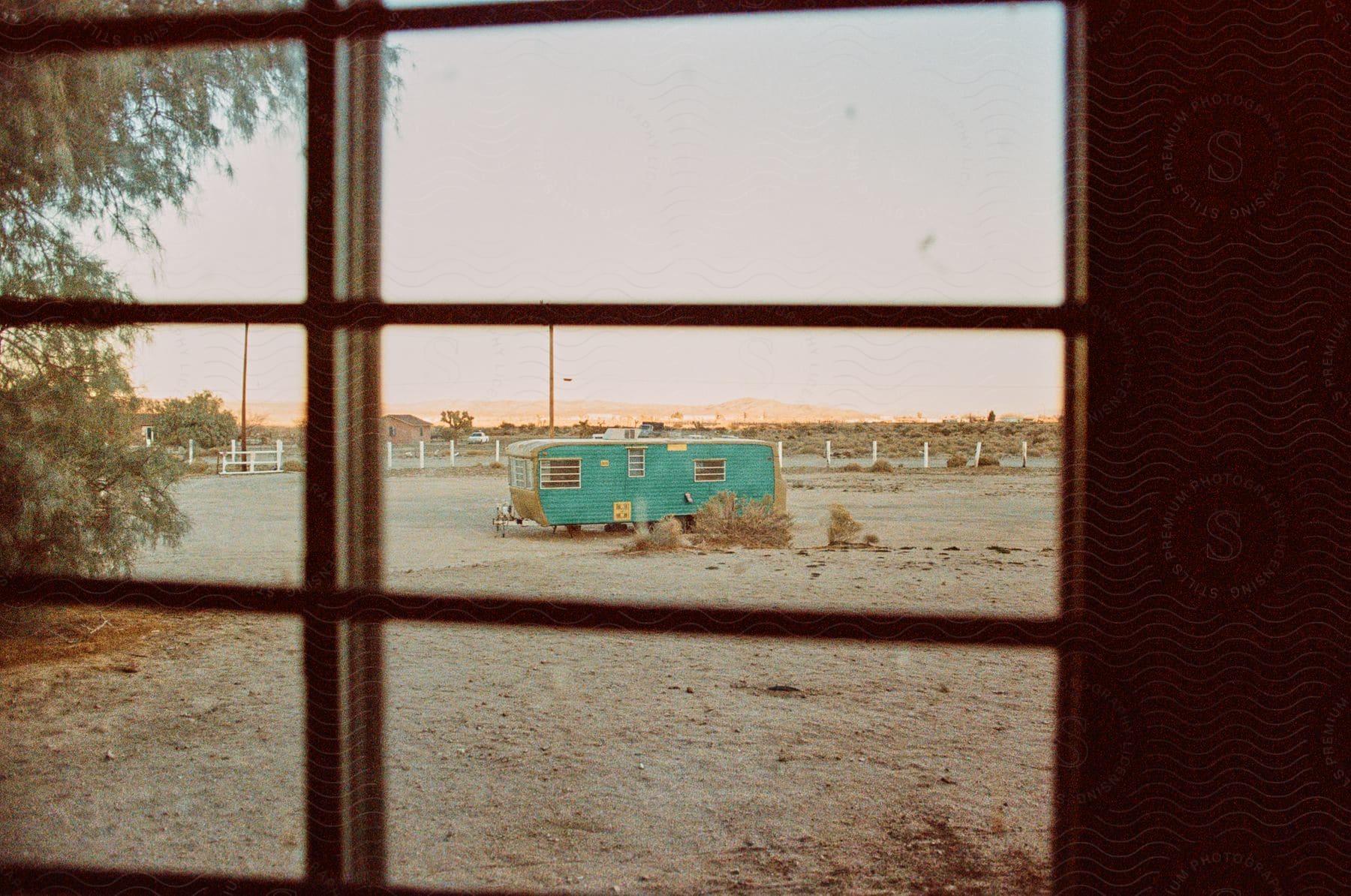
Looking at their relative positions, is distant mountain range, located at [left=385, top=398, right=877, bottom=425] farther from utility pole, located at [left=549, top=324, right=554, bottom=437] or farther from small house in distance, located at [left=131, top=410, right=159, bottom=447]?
small house in distance, located at [left=131, top=410, right=159, bottom=447]

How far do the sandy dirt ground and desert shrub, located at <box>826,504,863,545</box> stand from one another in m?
0.01

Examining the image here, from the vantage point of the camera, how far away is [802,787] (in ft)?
3.21

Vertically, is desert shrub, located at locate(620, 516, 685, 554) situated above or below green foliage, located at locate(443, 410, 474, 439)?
below

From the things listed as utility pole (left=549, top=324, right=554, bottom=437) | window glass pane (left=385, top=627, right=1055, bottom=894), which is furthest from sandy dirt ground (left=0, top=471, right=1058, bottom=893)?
utility pole (left=549, top=324, right=554, bottom=437)

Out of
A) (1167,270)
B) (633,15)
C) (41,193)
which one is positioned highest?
(633,15)

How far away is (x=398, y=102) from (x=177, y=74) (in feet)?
1.22

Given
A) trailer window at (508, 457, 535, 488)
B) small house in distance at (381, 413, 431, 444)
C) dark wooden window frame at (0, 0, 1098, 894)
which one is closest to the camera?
dark wooden window frame at (0, 0, 1098, 894)

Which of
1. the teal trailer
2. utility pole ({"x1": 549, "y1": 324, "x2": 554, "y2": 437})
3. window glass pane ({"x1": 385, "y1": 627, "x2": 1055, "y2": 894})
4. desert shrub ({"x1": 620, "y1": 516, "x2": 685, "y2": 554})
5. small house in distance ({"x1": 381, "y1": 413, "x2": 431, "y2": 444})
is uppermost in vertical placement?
utility pole ({"x1": 549, "y1": 324, "x2": 554, "y2": 437})

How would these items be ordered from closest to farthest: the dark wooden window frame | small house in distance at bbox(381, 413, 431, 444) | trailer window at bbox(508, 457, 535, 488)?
the dark wooden window frame
small house in distance at bbox(381, 413, 431, 444)
trailer window at bbox(508, 457, 535, 488)

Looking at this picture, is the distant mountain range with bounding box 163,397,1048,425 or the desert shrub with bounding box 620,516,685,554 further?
the desert shrub with bounding box 620,516,685,554

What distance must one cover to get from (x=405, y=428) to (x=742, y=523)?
1.33 ft

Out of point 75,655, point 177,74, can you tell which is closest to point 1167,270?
point 177,74

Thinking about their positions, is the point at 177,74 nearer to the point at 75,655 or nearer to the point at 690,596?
the point at 75,655

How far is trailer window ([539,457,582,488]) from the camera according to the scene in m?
1.03
